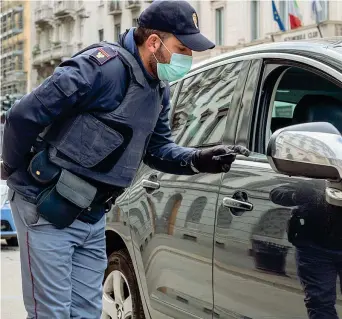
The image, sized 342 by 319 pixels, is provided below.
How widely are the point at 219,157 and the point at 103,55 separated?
2.10ft

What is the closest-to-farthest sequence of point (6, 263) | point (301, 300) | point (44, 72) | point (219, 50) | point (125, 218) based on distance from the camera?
point (301, 300), point (125, 218), point (6, 263), point (219, 50), point (44, 72)

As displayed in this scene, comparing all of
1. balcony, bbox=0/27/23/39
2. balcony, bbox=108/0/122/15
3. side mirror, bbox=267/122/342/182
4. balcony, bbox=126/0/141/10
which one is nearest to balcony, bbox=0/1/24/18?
balcony, bbox=0/27/23/39

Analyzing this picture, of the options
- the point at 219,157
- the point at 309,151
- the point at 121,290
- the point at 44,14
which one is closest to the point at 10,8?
the point at 44,14

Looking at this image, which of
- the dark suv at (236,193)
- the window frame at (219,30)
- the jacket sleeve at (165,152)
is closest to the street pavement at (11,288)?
the dark suv at (236,193)

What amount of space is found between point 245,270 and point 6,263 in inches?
302

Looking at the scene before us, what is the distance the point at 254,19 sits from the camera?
1287 inches

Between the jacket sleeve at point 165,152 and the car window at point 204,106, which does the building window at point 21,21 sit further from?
the jacket sleeve at point 165,152

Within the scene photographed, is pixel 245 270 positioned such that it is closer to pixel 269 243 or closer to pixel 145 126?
pixel 269 243

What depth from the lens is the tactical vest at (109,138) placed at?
118 inches

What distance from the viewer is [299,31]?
2823 centimetres

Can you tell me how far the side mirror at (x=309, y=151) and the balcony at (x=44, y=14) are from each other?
56.0m

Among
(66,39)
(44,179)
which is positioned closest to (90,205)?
(44,179)

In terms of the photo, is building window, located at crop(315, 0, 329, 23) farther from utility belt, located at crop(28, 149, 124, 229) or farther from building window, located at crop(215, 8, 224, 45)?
utility belt, located at crop(28, 149, 124, 229)

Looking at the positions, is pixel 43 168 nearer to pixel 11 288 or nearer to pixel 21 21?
pixel 11 288
